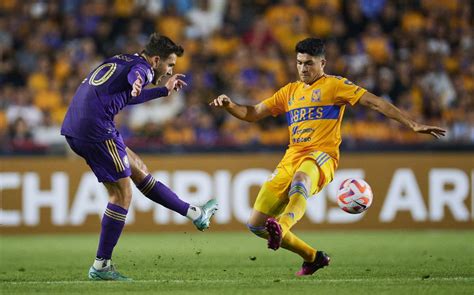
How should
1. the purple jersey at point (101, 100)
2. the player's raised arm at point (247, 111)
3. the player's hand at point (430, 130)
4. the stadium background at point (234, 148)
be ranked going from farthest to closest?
the stadium background at point (234, 148), the player's raised arm at point (247, 111), the purple jersey at point (101, 100), the player's hand at point (430, 130)

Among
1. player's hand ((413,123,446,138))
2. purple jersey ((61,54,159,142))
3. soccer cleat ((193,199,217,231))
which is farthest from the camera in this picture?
soccer cleat ((193,199,217,231))

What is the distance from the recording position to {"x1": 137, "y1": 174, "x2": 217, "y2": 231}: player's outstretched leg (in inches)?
351

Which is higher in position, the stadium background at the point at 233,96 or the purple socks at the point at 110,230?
the stadium background at the point at 233,96

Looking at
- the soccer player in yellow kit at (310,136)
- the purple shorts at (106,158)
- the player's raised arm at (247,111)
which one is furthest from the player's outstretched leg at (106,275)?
the player's raised arm at (247,111)

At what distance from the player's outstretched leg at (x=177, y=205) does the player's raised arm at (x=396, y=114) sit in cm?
177

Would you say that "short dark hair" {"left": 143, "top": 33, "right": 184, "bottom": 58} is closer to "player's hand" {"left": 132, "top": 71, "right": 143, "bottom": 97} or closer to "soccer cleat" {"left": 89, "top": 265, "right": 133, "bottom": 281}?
"player's hand" {"left": 132, "top": 71, "right": 143, "bottom": 97}

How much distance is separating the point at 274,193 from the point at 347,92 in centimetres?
116

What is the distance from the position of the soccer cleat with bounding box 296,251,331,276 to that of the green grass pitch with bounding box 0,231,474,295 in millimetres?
74

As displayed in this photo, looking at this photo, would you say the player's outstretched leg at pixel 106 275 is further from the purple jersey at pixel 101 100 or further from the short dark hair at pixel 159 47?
the short dark hair at pixel 159 47

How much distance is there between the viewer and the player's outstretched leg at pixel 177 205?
892 cm

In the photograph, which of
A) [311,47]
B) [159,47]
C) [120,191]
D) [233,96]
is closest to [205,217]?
[120,191]

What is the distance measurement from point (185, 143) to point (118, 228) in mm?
6916

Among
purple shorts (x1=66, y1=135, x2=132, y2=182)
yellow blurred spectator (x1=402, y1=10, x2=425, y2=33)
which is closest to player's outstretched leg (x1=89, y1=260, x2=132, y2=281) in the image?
purple shorts (x1=66, y1=135, x2=132, y2=182)

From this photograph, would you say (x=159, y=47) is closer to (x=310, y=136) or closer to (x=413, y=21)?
(x=310, y=136)
